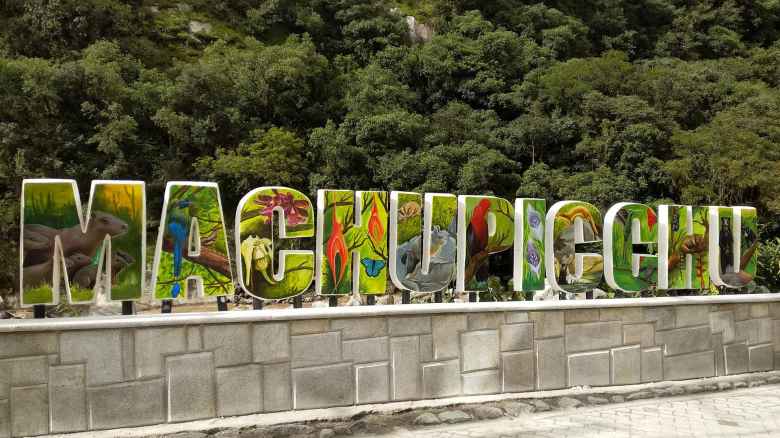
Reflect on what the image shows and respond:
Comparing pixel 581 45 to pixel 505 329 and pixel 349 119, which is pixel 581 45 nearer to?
pixel 349 119

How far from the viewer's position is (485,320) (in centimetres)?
861

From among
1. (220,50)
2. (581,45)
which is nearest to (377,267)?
(220,50)

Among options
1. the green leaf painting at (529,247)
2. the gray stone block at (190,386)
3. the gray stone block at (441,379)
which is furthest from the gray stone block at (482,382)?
the gray stone block at (190,386)

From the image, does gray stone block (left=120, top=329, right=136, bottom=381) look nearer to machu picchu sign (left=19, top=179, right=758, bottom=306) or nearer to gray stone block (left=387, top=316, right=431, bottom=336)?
machu picchu sign (left=19, top=179, right=758, bottom=306)

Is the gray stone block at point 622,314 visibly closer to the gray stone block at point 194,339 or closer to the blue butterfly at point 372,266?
the blue butterfly at point 372,266

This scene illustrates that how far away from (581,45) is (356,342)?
4343cm

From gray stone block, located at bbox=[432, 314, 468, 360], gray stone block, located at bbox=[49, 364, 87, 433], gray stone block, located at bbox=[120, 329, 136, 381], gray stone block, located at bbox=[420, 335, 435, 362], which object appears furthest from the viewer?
gray stone block, located at bbox=[432, 314, 468, 360]

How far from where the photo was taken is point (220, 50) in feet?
136

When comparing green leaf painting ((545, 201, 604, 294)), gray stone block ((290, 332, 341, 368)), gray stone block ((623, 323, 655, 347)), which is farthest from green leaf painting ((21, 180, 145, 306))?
gray stone block ((623, 323, 655, 347))

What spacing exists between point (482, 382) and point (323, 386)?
6.81 ft

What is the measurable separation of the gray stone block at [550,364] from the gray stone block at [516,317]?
39 cm

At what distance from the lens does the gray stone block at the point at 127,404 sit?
649cm

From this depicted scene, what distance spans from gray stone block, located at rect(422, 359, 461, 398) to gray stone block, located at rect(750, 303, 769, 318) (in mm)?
5339

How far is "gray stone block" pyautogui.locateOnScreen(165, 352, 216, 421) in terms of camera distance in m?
6.82
